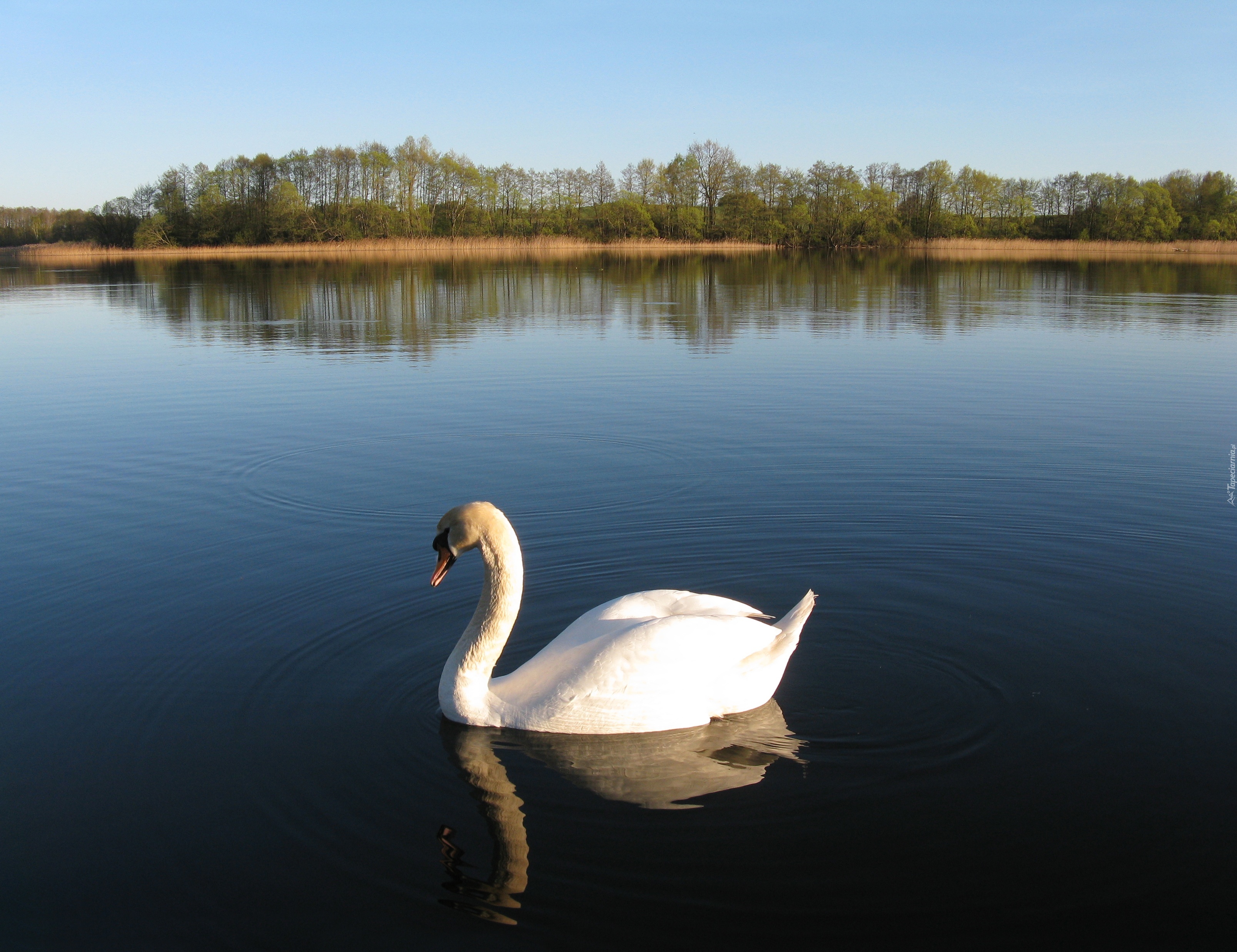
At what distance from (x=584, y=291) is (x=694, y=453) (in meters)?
25.3

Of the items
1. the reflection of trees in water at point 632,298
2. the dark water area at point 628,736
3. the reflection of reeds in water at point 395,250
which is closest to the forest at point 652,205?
the reflection of reeds in water at point 395,250

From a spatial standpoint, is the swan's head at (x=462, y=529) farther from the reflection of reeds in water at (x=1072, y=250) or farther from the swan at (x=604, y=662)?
the reflection of reeds in water at (x=1072, y=250)

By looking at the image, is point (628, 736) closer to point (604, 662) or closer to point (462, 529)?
point (604, 662)

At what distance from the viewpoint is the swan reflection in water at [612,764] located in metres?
4.08

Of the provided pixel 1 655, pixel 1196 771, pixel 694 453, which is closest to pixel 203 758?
pixel 1 655

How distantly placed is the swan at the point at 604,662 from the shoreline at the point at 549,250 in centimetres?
6080

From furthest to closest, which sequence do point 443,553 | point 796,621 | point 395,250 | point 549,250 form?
point 549,250, point 395,250, point 443,553, point 796,621

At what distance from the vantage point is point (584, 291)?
35.1 meters

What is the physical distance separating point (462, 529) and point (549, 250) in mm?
76911

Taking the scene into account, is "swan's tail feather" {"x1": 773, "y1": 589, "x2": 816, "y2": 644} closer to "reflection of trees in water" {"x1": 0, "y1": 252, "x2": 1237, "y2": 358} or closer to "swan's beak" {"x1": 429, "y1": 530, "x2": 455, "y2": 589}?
"swan's beak" {"x1": 429, "y1": 530, "x2": 455, "y2": 589}

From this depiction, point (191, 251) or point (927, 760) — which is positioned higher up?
point (191, 251)

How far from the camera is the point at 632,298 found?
3195 centimetres

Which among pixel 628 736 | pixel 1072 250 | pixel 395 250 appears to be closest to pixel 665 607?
pixel 628 736

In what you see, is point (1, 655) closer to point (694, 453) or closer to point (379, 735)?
point (379, 735)
